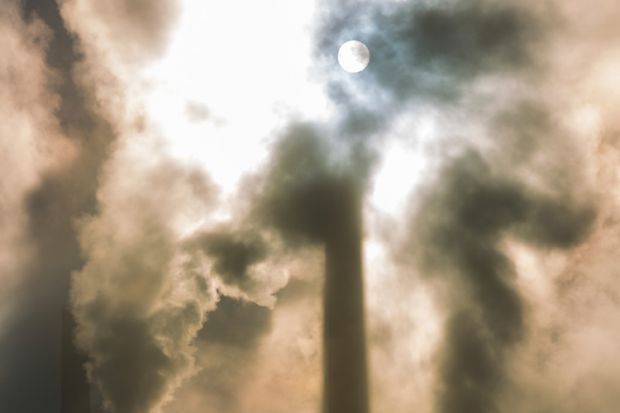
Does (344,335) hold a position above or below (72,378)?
above

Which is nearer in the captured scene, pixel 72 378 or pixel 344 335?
pixel 344 335

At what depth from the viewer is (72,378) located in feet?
109

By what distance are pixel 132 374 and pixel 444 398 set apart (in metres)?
23.7

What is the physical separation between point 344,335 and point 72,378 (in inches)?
814

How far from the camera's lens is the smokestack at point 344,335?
99.0 ft

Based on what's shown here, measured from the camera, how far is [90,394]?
112 ft

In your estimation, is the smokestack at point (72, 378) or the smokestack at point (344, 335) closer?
the smokestack at point (344, 335)

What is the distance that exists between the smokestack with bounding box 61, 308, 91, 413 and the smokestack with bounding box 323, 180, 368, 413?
60.0 ft

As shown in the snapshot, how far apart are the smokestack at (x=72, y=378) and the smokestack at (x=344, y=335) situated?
60.0 feet

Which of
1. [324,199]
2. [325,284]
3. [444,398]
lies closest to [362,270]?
[325,284]

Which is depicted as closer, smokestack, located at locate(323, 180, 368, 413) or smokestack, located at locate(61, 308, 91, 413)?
smokestack, located at locate(323, 180, 368, 413)

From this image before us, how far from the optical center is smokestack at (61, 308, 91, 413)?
3294 centimetres

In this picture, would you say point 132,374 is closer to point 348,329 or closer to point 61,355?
point 61,355

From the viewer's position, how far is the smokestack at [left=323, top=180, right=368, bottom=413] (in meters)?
30.2
